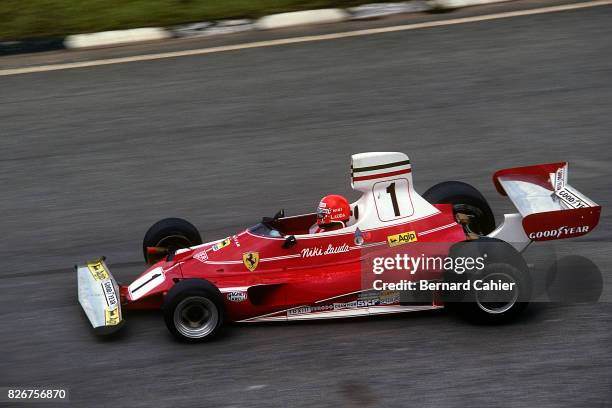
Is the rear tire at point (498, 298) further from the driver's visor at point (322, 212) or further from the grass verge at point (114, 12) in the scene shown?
the grass verge at point (114, 12)

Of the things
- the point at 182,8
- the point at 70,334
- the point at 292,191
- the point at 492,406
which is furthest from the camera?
the point at 182,8

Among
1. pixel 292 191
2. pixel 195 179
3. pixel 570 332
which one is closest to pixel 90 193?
pixel 195 179

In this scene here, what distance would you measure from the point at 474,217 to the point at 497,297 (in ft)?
4.04

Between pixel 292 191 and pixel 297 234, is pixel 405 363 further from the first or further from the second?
pixel 292 191

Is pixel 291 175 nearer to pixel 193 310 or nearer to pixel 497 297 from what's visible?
pixel 193 310

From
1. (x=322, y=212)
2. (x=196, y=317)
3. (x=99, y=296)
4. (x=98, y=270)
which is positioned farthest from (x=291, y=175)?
(x=196, y=317)

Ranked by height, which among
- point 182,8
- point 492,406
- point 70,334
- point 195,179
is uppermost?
point 182,8

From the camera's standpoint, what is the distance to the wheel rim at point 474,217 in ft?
28.4

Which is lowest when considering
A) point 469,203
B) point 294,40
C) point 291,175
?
point 469,203

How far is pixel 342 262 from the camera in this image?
26.1ft

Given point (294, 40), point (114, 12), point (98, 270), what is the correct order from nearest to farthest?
1. point (98, 270)
2. point (294, 40)
3. point (114, 12)

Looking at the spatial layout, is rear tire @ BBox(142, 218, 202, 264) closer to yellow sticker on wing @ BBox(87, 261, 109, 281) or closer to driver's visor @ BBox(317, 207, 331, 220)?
yellow sticker on wing @ BBox(87, 261, 109, 281)

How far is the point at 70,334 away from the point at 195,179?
321cm

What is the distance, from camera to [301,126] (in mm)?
11859
